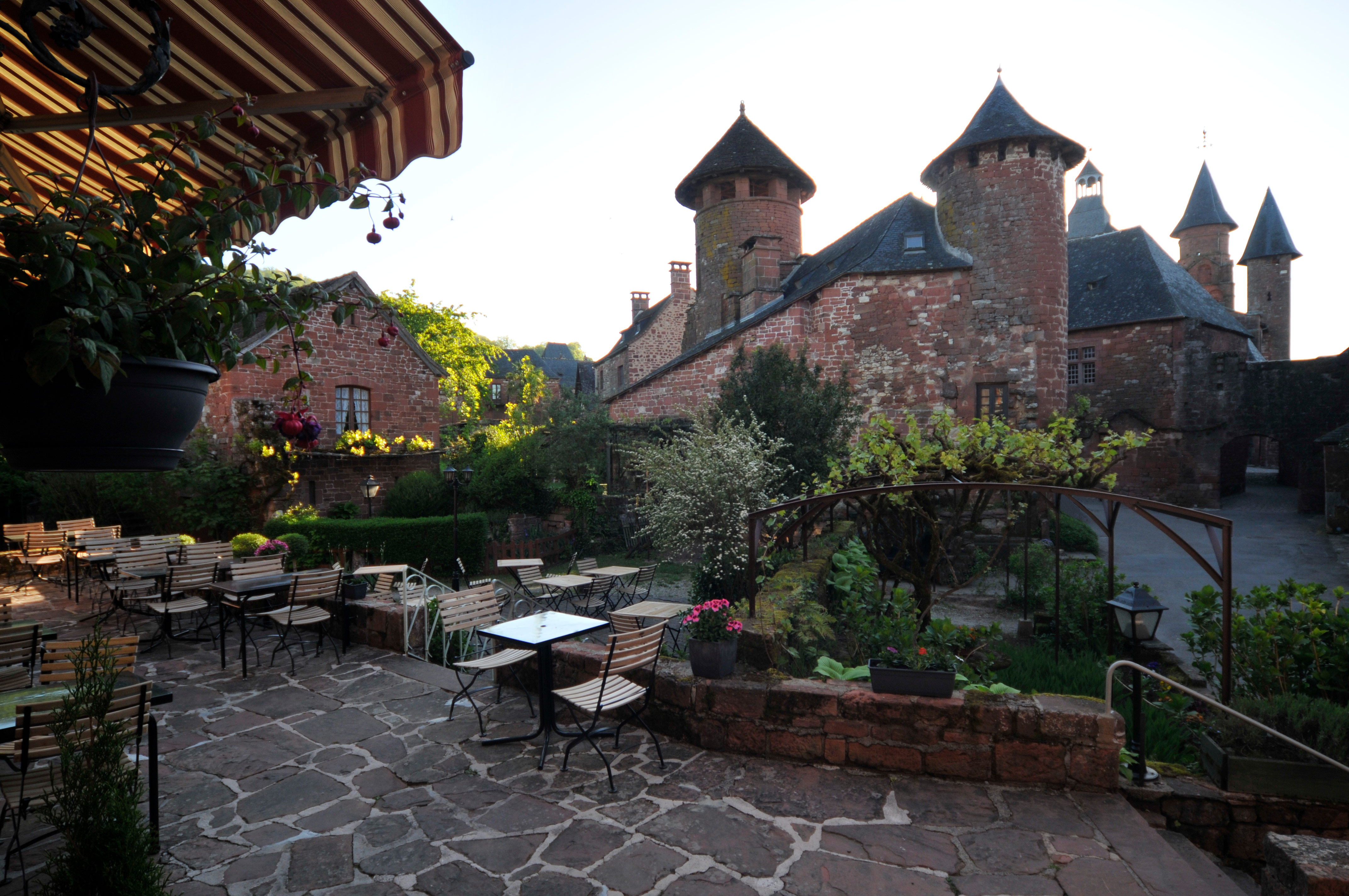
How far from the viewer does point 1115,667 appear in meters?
3.69

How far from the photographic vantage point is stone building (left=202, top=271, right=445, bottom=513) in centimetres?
1396

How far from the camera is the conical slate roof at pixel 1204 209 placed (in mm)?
29734

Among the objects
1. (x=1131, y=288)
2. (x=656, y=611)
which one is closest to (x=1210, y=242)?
(x=1131, y=288)

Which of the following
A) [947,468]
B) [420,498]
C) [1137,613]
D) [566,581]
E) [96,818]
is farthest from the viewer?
[420,498]

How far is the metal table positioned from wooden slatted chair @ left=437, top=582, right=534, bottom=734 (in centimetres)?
19

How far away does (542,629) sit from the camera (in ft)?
15.5

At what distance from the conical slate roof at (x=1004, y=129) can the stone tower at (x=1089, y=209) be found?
86.4 ft

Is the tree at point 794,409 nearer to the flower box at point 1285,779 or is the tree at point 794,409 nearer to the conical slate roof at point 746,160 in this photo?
the flower box at point 1285,779

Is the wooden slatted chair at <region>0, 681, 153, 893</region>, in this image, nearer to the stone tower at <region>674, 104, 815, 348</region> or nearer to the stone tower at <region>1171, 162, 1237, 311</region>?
the stone tower at <region>674, 104, 815, 348</region>

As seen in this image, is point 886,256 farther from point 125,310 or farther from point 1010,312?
point 125,310

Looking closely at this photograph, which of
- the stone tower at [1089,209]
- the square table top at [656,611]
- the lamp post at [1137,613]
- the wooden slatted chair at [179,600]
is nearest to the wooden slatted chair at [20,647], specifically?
the wooden slatted chair at [179,600]

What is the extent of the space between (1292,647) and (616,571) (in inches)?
268

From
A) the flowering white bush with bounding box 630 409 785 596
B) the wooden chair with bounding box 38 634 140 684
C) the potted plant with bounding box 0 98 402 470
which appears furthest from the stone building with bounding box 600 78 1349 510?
the potted plant with bounding box 0 98 402 470

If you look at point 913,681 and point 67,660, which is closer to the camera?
point 67,660
